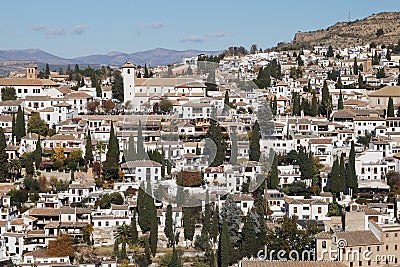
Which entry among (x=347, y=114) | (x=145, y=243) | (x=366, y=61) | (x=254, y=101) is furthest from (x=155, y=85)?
(x=366, y=61)

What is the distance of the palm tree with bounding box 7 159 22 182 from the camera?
1454cm

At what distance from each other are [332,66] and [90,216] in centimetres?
1660

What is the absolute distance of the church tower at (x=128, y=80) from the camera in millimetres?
20016

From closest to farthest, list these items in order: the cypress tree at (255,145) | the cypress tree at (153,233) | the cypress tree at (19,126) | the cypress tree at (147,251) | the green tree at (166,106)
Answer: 1. the cypress tree at (147,251)
2. the cypress tree at (153,233)
3. the cypress tree at (255,145)
4. the cypress tree at (19,126)
5. the green tree at (166,106)

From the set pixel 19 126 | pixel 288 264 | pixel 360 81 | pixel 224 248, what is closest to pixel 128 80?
pixel 19 126

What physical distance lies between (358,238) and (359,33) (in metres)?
29.4

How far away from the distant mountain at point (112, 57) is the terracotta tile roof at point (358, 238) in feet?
28.8

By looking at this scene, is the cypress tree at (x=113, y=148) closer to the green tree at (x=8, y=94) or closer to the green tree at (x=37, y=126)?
the green tree at (x=37, y=126)

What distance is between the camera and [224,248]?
11188mm

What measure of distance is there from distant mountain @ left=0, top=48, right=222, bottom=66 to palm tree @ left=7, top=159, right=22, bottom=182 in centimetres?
585

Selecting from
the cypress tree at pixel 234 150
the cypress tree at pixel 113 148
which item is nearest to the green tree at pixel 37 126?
the cypress tree at pixel 113 148

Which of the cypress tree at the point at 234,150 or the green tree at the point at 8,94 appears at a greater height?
the green tree at the point at 8,94

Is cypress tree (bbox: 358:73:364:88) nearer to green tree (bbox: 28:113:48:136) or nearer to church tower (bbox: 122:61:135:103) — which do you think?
church tower (bbox: 122:61:135:103)

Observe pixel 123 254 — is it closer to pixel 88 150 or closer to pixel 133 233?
pixel 133 233
